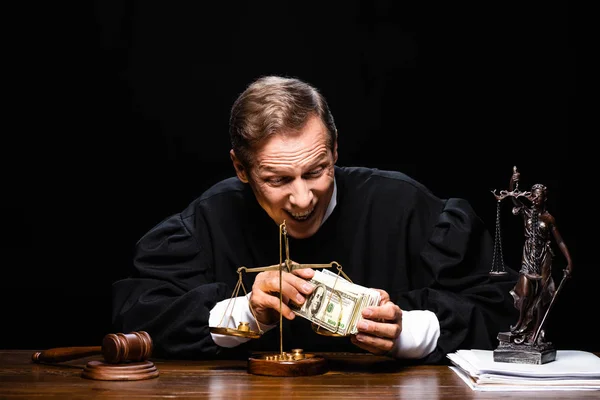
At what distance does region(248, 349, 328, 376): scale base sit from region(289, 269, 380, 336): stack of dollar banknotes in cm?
13

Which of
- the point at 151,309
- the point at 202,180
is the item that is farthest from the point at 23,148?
the point at 151,309

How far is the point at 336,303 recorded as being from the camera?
3725 mm

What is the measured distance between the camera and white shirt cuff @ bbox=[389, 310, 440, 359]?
156 inches

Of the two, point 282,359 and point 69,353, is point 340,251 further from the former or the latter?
point 69,353

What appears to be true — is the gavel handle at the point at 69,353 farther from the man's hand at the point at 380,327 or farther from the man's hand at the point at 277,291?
the man's hand at the point at 380,327

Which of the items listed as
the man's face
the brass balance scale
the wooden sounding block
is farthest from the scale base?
the man's face

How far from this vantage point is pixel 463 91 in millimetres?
5906

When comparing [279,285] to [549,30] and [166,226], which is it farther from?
[549,30]

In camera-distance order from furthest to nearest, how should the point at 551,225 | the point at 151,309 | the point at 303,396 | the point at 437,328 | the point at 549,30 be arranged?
1. the point at 549,30
2. the point at 151,309
3. the point at 437,328
4. the point at 551,225
5. the point at 303,396

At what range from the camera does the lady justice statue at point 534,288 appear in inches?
143

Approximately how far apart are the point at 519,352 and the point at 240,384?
36.0 inches

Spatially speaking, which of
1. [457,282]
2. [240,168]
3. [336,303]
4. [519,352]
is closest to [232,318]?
[336,303]

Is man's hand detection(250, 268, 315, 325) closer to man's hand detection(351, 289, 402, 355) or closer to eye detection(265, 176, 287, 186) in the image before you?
man's hand detection(351, 289, 402, 355)

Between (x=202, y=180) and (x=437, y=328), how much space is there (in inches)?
89.3
